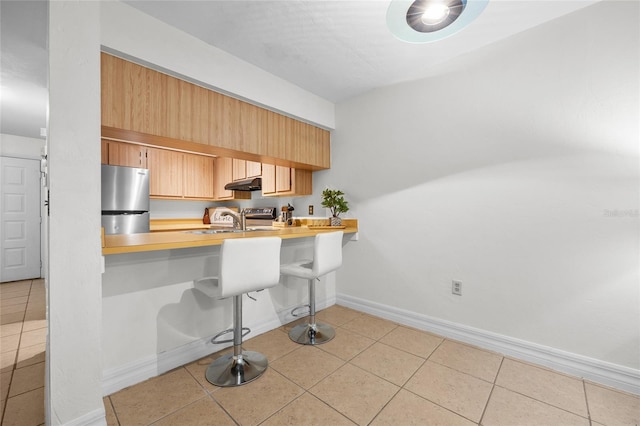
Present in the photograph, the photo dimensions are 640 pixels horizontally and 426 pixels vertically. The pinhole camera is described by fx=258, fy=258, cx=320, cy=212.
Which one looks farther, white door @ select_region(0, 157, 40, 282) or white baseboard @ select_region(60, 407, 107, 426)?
white door @ select_region(0, 157, 40, 282)

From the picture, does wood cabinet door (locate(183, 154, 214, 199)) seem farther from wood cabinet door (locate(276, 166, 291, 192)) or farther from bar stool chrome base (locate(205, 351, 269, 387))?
bar stool chrome base (locate(205, 351, 269, 387))

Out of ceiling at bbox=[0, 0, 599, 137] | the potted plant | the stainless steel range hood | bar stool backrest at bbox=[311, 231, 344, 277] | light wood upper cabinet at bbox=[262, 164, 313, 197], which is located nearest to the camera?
ceiling at bbox=[0, 0, 599, 137]

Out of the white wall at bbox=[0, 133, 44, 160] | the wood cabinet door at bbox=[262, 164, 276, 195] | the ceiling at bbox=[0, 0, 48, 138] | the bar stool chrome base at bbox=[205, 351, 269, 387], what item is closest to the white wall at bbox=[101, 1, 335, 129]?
the ceiling at bbox=[0, 0, 48, 138]

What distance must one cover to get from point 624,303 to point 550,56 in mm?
1689

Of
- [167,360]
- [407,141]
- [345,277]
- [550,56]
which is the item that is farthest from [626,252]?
[167,360]

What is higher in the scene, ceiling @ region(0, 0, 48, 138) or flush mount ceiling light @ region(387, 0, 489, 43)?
ceiling @ region(0, 0, 48, 138)

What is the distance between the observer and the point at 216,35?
6.18 ft

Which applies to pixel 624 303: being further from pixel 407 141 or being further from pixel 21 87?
pixel 21 87

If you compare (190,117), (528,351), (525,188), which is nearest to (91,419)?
(190,117)

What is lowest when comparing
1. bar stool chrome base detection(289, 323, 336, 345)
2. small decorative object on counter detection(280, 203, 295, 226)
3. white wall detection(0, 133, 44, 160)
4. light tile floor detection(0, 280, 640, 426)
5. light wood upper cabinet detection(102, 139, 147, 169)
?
light tile floor detection(0, 280, 640, 426)

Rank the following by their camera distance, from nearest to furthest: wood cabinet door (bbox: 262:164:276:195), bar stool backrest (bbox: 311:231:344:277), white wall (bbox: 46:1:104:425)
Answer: white wall (bbox: 46:1:104:425), bar stool backrest (bbox: 311:231:344:277), wood cabinet door (bbox: 262:164:276:195)

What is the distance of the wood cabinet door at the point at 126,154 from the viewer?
139 inches

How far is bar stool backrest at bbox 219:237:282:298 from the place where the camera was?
4.98 ft

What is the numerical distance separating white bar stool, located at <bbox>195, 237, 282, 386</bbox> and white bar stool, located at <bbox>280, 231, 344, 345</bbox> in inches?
16.2
